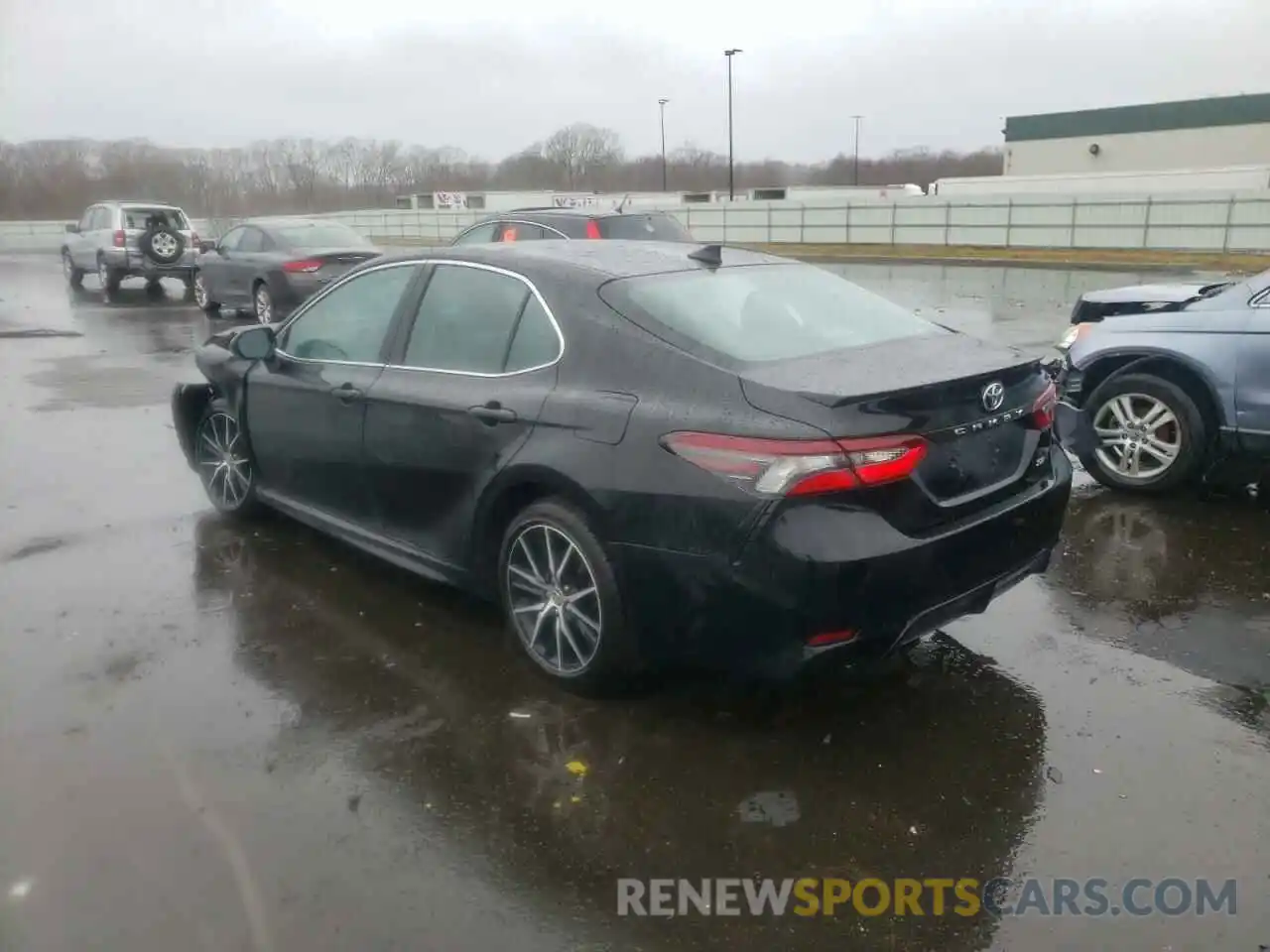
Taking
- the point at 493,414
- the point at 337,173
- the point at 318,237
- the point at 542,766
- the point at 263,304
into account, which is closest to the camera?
the point at 542,766

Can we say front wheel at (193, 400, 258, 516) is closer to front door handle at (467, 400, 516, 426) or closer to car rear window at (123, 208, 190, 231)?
front door handle at (467, 400, 516, 426)

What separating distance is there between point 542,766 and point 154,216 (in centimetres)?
2083

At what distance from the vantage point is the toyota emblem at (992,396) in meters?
3.55

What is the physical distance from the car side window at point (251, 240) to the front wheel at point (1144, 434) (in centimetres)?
1292

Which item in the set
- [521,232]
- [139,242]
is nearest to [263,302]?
[521,232]

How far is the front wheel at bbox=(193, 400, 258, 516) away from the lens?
575cm

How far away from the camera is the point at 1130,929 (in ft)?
8.85

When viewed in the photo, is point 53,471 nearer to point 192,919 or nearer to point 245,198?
point 192,919

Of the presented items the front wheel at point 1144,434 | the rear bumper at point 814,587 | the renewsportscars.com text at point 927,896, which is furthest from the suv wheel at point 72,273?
the renewsportscars.com text at point 927,896

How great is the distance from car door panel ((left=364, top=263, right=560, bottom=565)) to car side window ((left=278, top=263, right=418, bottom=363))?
248 millimetres

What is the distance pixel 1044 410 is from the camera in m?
3.96

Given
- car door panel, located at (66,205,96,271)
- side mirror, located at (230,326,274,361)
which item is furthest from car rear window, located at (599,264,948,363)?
car door panel, located at (66,205,96,271)

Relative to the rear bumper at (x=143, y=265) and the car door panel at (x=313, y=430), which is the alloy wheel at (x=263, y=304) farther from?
the car door panel at (x=313, y=430)

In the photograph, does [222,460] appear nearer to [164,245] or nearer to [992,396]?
[992,396]
